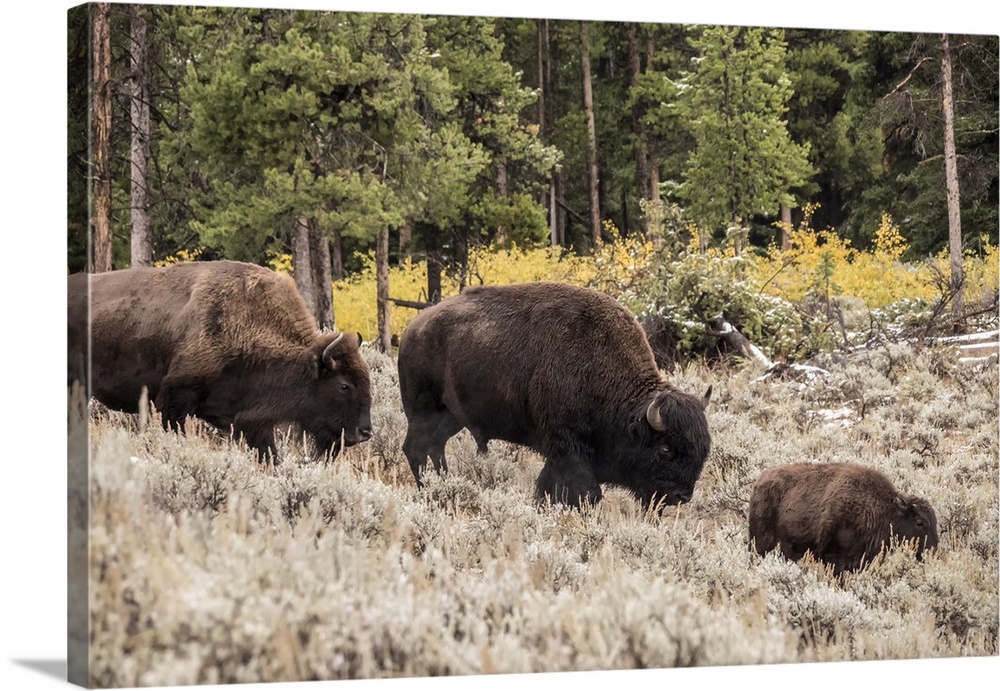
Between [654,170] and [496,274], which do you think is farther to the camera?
[654,170]

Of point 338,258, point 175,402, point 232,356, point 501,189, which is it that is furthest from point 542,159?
point 175,402

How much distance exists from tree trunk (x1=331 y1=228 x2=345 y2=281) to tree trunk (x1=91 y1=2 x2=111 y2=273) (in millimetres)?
1427

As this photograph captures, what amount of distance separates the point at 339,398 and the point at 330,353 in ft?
0.95

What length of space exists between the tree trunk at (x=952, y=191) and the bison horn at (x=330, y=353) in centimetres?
402

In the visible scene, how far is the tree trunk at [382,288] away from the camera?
7781 millimetres

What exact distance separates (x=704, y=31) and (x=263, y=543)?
4093 mm

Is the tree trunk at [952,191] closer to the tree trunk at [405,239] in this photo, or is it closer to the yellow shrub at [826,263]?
the yellow shrub at [826,263]

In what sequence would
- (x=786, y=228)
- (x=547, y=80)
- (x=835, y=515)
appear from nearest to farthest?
(x=547, y=80) < (x=835, y=515) < (x=786, y=228)

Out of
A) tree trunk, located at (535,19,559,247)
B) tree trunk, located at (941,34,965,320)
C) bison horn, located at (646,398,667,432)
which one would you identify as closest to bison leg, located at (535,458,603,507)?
bison horn, located at (646,398,667,432)

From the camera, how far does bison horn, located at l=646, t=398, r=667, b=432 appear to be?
8.12 metres

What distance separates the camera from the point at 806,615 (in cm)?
773

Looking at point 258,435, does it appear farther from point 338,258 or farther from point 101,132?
→ point 101,132

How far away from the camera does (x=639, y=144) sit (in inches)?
329

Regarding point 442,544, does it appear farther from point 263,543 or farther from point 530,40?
point 530,40
